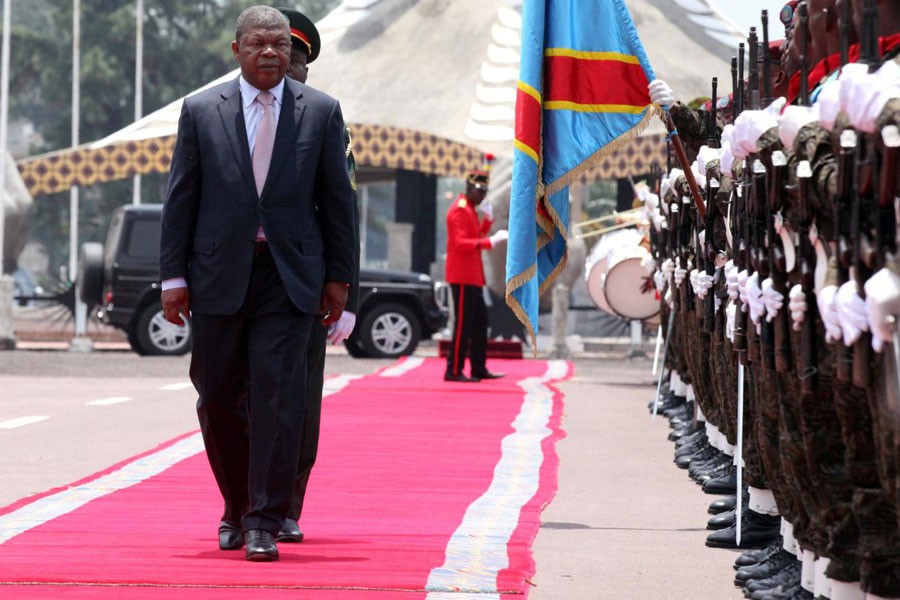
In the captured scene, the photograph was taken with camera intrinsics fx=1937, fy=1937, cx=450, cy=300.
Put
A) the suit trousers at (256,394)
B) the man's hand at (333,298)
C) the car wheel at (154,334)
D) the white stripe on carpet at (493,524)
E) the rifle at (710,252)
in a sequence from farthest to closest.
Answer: the car wheel at (154,334), the rifle at (710,252), the man's hand at (333,298), the suit trousers at (256,394), the white stripe on carpet at (493,524)

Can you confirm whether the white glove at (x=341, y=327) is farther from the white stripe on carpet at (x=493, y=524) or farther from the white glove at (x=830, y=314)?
the white glove at (x=830, y=314)

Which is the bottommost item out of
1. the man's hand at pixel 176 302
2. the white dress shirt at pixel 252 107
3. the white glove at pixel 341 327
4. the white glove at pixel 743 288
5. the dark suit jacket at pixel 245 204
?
the white glove at pixel 341 327

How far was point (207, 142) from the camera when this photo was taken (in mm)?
6723

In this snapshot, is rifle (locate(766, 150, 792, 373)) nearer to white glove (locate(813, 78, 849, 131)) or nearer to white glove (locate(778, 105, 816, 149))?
white glove (locate(778, 105, 816, 149))

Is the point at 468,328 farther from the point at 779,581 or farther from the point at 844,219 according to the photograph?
the point at 844,219

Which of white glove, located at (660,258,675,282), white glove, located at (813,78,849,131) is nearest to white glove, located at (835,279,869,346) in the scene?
white glove, located at (813,78,849,131)

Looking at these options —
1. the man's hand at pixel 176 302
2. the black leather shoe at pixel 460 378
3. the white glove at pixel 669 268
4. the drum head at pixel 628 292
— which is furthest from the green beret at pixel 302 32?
the black leather shoe at pixel 460 378

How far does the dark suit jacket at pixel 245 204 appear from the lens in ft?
21.7

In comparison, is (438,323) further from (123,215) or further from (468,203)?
(468,203)

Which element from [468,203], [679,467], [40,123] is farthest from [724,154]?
[40,123]

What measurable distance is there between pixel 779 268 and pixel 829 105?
39.4 inches

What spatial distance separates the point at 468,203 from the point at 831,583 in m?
13.2

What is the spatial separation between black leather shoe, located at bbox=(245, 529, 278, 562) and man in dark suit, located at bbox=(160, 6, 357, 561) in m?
0.08

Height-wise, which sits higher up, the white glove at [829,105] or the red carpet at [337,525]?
the white glove at [829,105]
